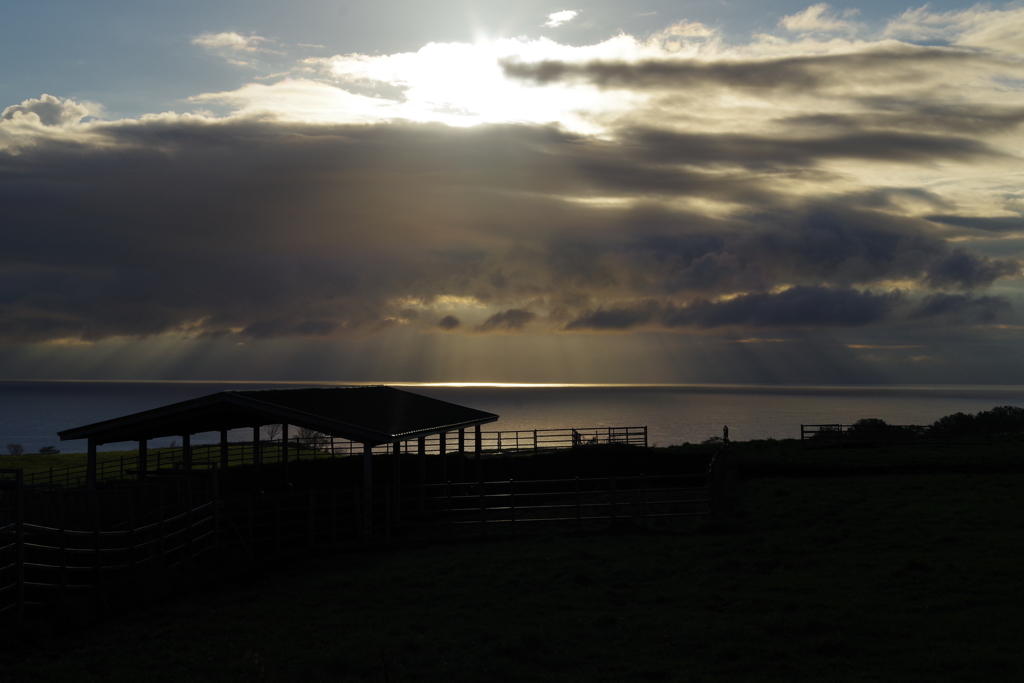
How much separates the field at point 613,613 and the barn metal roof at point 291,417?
12.0 ft

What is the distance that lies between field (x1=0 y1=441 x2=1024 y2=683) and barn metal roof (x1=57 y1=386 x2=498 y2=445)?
12.0 feet

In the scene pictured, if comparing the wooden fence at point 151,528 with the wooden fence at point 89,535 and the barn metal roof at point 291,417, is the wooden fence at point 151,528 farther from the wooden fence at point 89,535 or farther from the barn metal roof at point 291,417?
the barn metal roof at point 291,417

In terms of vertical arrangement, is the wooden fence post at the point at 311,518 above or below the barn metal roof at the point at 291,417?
below

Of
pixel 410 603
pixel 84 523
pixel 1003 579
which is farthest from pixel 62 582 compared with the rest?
pixel 1003 579

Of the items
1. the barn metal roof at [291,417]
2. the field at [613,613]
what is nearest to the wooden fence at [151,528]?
the field at [613,613]

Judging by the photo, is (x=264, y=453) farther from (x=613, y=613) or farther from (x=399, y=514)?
(x=613, y=613)

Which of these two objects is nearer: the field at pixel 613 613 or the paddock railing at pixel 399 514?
the field at pixel 613 613

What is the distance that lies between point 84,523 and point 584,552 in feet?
29.4

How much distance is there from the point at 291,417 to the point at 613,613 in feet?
33.4

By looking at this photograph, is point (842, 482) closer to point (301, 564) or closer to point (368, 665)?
point (301, 564)

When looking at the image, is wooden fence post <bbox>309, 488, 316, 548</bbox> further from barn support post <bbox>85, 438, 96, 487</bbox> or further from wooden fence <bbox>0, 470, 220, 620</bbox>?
barn support post <bbox>85, 438, 96, 487</bbox>

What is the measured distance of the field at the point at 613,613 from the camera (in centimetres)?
891

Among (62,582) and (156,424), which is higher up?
(156,424)

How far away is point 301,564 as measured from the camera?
15258mm
